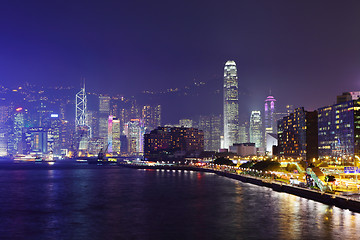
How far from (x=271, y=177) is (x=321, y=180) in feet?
156

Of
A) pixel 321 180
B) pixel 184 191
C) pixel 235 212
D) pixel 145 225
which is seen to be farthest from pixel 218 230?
pixel 184 191

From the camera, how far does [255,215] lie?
252 feet

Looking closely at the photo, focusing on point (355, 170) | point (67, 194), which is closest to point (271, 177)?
point (355, 170)

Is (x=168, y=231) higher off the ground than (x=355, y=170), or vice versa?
(x=355, y=170)

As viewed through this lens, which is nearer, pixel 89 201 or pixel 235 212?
pixel 235 212

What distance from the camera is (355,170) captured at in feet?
314

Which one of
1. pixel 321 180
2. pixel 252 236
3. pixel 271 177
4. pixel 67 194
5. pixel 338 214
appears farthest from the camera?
Answer: pixel 271 177

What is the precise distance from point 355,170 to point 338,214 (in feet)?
91.0

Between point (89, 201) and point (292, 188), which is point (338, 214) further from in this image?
point (89, 201)

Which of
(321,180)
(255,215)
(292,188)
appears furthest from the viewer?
(292,188)

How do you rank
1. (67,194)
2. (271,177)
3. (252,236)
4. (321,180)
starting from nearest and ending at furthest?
(252,236) < (321,180) < (67,194) < (271,177)

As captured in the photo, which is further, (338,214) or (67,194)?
(67,194)

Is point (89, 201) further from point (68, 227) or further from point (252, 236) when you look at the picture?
point (252, 236)

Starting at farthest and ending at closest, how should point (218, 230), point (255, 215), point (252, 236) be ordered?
point (255, 215), point (218, 230), point (252, 236)
